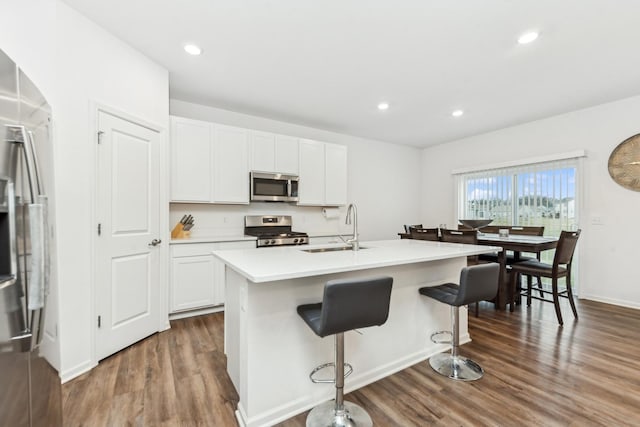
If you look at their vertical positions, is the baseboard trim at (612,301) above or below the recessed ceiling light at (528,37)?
below

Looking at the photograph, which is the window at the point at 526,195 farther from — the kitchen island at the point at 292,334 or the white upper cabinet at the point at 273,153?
the white upper cabinet at the point at 273,153

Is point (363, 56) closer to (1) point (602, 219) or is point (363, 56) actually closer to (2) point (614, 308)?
(1) point (602, 219)

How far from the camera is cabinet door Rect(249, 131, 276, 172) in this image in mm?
3854

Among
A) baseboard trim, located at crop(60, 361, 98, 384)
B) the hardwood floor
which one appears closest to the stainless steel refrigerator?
the hardwood floor

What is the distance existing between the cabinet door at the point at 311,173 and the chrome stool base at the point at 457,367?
2744mm

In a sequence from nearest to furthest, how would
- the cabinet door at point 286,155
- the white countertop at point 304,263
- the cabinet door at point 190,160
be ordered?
1. the white countertop at point 304,263
2. the cabinet door at point 190,160
3. the cabinet door at point 286,155

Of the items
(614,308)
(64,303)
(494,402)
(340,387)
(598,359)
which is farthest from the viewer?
(614,308)

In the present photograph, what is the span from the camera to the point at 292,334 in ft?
5.58

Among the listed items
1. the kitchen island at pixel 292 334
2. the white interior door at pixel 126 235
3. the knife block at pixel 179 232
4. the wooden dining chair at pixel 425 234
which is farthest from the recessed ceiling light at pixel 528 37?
the knife block at pixel 179 232

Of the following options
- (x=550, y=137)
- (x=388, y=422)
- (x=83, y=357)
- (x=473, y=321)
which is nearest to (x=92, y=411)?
(x=83, y=357)

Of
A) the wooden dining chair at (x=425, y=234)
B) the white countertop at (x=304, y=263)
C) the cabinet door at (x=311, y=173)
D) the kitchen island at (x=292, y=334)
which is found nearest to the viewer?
the white countertop at (x=304, y=263)

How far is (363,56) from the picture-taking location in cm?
266

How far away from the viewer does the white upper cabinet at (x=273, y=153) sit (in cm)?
387

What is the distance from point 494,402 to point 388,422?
719 millimetres
